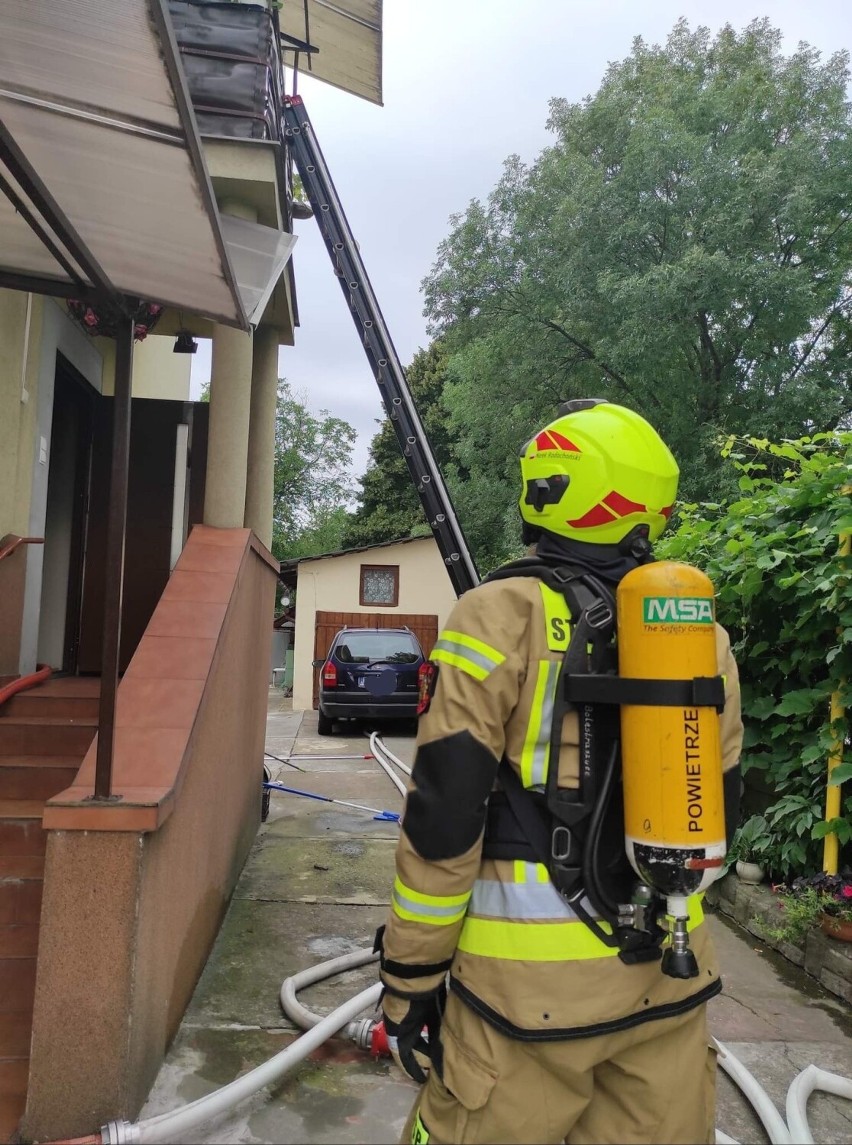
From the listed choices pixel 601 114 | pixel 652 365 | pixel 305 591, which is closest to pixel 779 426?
pixel 652 365

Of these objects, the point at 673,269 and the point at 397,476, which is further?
the point at 397,476

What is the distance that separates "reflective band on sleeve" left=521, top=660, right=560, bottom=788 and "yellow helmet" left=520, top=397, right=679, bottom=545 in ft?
1.04

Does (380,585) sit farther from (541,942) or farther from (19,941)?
(541,942)

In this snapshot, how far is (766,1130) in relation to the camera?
8.55ft

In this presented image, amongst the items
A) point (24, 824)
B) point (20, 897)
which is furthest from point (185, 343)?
point (20, 897)

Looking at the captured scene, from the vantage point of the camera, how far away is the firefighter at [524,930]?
5.23 feet

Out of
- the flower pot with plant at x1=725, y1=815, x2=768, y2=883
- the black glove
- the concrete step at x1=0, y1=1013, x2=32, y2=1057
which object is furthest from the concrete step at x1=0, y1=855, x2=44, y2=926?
the flower pot with plant at x1=725, y1=815, x2=768, y2=883

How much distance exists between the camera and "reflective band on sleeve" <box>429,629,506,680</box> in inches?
64.9

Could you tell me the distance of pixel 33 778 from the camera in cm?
369

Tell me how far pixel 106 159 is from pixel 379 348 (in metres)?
5.37

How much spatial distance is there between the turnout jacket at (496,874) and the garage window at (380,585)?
16.6 meters

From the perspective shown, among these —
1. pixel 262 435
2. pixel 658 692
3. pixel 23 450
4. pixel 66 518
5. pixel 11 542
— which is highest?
pixel 262 435

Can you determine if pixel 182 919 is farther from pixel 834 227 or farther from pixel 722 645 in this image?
pixel 834 227

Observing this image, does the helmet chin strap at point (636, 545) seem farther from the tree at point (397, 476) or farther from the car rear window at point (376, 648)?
the tree at point (397, 476)
